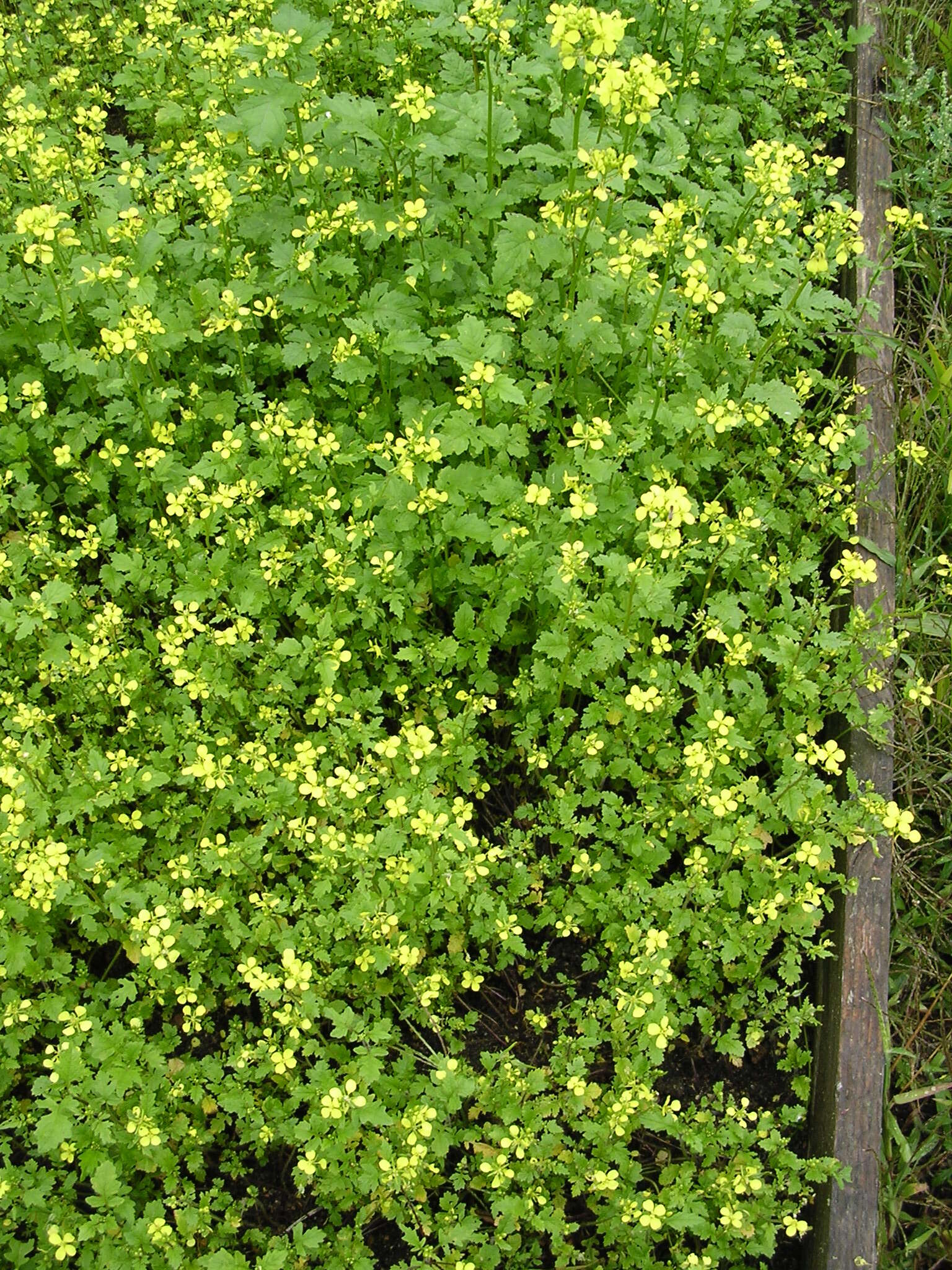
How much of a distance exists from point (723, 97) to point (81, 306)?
3.54 metres

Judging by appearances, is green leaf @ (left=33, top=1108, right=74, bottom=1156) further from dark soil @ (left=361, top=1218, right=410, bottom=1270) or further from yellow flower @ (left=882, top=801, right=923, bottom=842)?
yellow flower @ (left=882, top=801, right=923, bottom=842)

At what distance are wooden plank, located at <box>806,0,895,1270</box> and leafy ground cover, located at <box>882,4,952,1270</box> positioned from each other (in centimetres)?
14

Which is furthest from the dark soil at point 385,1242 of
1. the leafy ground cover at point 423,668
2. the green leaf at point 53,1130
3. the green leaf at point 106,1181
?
the green leaf at point 53,1130

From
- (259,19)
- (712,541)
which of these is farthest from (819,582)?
(259,19)

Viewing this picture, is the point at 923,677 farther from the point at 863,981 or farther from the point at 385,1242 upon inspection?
the point at 385,1242

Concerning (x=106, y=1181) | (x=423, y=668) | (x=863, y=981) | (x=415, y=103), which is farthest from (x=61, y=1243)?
(x=415, y=103)

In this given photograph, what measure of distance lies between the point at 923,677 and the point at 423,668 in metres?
2.12

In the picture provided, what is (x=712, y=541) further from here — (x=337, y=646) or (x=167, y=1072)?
(x=167, y=1072)

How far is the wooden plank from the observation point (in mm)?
3211

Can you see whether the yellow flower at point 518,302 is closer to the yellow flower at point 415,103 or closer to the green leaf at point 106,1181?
the yellow flower at point 415,103

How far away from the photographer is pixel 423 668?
13.4 feet

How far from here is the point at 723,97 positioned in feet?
17.8

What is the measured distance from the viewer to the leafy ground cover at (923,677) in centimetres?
355

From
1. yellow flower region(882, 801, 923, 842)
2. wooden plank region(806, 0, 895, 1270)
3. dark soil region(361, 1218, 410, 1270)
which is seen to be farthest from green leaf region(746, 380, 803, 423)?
dark soil region(361, 1218, 410, 1270)
